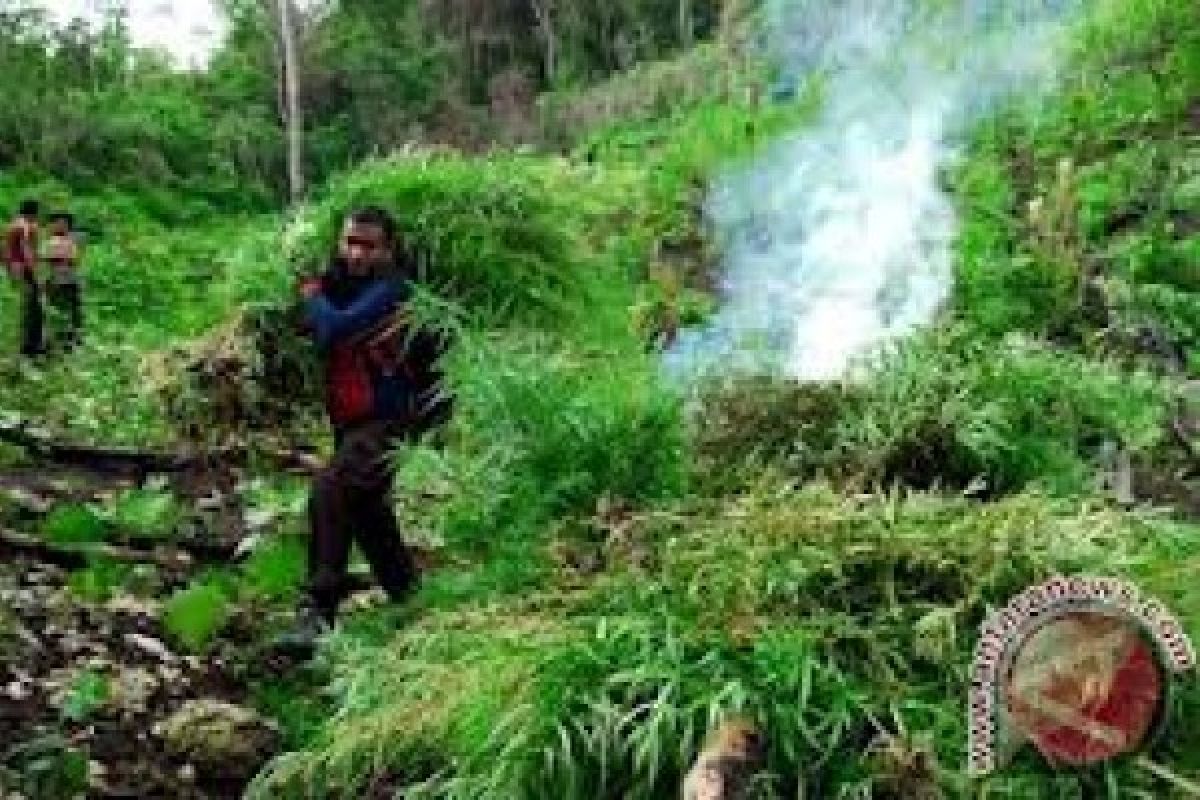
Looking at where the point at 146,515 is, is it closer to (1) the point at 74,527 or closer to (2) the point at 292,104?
(1) the point at 74,527

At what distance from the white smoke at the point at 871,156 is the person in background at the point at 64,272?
5.68 metres

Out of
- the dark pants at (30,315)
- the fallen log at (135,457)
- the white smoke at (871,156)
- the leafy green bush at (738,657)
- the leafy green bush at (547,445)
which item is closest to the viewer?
the leafy green bush at (738,657)

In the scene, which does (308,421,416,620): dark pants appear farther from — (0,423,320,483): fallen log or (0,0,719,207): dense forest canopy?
(0,0,719,207): dense forest canopy

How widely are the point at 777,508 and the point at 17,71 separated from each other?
29.1m

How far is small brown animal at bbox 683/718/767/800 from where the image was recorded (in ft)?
13.6

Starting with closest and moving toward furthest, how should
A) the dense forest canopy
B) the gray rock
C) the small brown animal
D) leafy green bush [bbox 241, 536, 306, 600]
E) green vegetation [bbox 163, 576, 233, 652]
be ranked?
1. the small brown animal
2. the gray rock
3. green vegetation [bbox 163, 576, 233, 652]
4. leafy green bush [bbox 241, 536, 306, 600]
5. the dense forest canopy

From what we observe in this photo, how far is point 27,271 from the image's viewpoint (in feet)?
46.8

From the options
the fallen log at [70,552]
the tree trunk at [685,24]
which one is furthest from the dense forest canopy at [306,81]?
the fallen log at [70,552]

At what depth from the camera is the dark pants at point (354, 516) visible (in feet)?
21.2

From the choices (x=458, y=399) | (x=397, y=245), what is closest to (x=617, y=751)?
(x=458, y=399)

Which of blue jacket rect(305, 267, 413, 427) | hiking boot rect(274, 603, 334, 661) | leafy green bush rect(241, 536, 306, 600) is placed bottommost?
hiking boot rect(274, 603, 334, 661)

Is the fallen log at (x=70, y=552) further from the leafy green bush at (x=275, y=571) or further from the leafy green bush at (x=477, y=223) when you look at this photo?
the leafy green bush at (x=477, y=223)

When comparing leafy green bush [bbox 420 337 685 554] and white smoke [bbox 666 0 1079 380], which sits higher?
white smoke [bbox 666 0 1079 380]

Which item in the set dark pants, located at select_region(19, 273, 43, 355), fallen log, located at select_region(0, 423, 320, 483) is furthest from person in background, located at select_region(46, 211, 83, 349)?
fallen log, located at select_region(0, 423, 320, 483)
